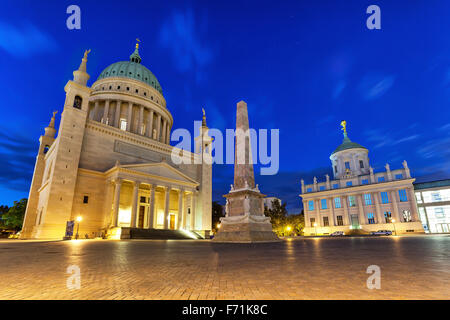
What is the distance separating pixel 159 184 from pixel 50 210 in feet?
46.3

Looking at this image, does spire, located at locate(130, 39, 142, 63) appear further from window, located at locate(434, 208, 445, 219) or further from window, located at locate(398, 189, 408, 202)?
window, located at locate(434, 208, 445, 219)

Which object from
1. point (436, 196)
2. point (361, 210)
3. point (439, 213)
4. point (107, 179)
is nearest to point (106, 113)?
point (107, 179)

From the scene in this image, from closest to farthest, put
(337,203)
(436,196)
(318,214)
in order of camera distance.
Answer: (436,196)
(337,203)
(318,214)

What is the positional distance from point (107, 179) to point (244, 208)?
27.0 m

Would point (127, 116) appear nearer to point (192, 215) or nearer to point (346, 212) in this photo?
point (192, 215)

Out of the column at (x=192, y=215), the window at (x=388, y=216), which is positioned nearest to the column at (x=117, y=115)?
the column at (x=192, y=215)

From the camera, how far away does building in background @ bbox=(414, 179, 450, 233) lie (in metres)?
46.5

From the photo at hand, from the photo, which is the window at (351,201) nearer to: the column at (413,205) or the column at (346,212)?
the column at (346,212)

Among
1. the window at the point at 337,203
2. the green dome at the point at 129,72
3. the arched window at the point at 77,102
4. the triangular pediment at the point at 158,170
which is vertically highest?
the green dome at the point at 129,72

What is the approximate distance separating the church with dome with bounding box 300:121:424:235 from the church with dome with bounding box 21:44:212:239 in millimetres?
28667

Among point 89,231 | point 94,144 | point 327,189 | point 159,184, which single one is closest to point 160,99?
point 94,144

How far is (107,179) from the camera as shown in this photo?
34469mm

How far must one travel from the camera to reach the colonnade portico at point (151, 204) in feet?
103

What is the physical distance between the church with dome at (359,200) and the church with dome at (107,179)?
94.1 feet
